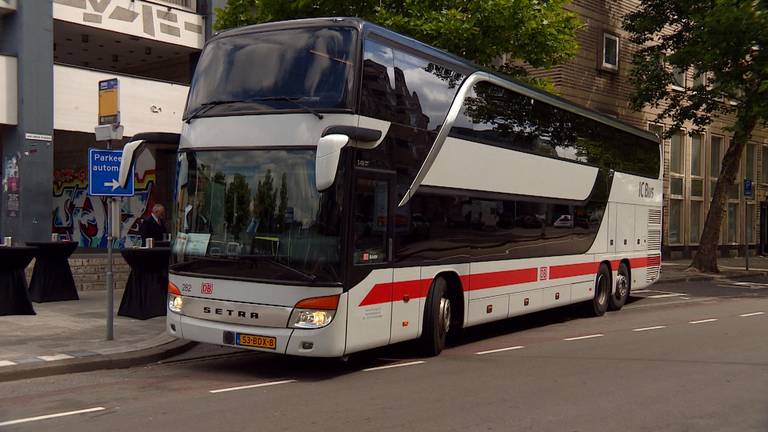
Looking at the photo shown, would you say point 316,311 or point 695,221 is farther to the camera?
point 695,221

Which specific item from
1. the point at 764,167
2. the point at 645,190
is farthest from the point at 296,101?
the point at 764,167

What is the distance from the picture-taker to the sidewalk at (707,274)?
24.2 meters

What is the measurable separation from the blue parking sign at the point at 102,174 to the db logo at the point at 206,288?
2150 mm

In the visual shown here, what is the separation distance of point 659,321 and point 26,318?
1051 cm

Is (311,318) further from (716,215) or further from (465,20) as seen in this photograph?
(716,215)

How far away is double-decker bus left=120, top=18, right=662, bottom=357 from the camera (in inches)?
314

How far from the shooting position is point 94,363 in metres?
8.66

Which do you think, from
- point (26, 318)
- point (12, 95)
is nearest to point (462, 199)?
point (26, 318)

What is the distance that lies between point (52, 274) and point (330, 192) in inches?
312

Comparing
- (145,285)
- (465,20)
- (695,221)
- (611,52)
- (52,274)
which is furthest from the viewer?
(695,221)

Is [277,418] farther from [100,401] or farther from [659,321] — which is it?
[659,321]

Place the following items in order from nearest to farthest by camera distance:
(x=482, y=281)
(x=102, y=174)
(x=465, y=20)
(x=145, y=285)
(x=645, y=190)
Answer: (x=102, y=174)
(x=482, y=281)
(x=145, y=285)
(x=465, y=20)
(x=645, y=190)

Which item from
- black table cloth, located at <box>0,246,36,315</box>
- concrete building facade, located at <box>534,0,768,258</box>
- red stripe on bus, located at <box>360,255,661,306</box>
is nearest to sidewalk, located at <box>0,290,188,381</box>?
black table cloth, located at <box>0,246,36,315</box>

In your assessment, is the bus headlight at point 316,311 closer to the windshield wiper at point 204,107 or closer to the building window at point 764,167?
the windshield wiper at point 204,107
